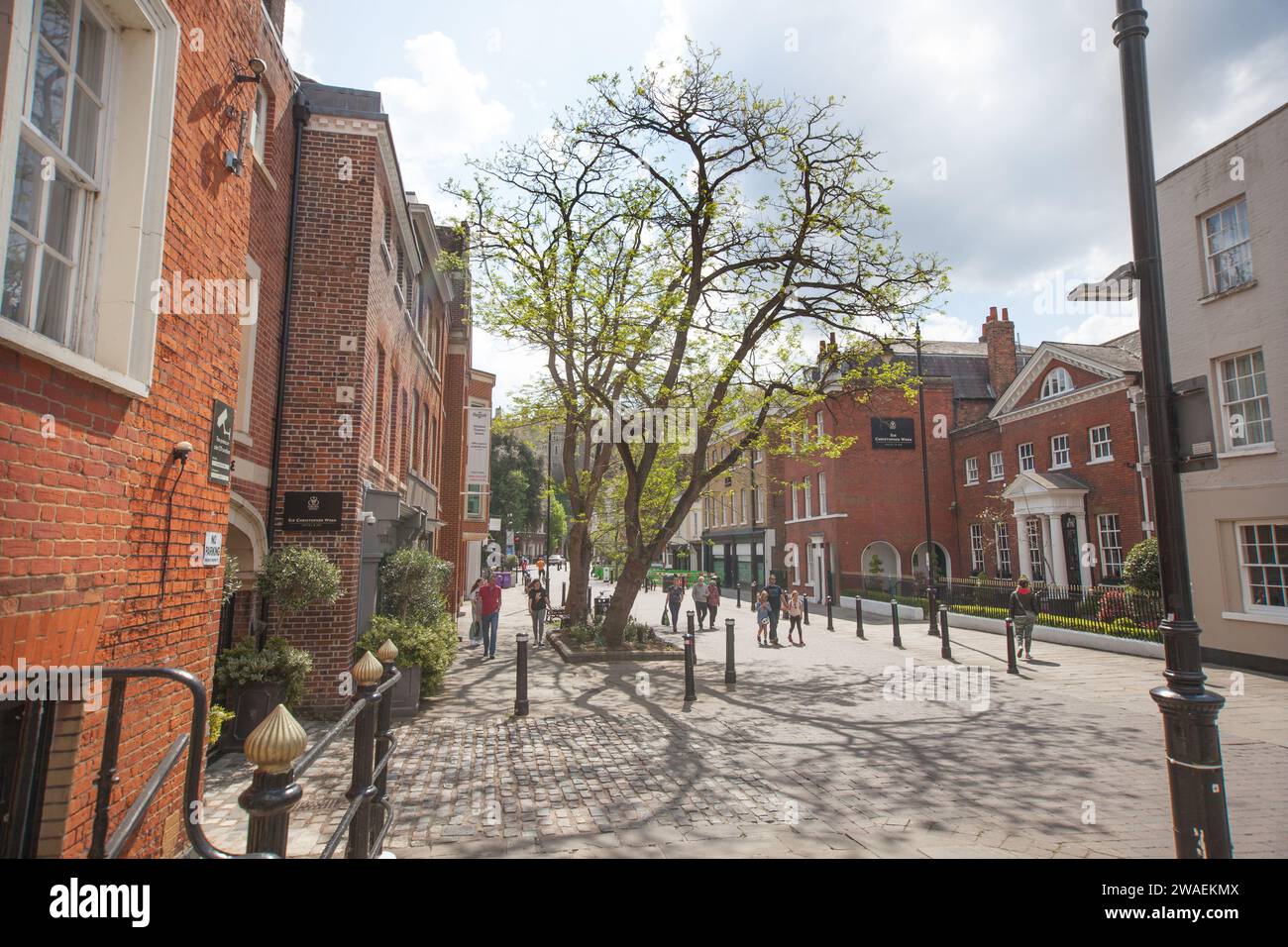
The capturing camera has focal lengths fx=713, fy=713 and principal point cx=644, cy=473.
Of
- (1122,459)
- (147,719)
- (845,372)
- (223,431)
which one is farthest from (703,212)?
(1122,459)

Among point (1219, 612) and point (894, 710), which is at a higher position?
point (1219, 612)

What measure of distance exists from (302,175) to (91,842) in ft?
30.2

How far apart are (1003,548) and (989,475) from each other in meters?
3.27

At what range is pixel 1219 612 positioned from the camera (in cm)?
1434

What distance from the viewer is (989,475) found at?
102 feet

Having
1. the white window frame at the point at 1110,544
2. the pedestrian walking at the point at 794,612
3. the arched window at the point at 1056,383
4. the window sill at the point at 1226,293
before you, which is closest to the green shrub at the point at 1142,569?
the white window frame at the point at 1110,544

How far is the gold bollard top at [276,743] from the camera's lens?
7.80ft

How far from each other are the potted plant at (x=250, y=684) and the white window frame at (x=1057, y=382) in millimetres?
26805

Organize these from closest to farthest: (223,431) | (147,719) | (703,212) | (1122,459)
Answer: (147,719), (223,431), (703,212), (1122,459)

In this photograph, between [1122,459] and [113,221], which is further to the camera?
[1122,459]

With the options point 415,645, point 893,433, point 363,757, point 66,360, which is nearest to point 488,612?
point 415,645

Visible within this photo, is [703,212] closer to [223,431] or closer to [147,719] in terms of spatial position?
[223,431]

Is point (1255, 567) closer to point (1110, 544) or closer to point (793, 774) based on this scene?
point (1110, 544)

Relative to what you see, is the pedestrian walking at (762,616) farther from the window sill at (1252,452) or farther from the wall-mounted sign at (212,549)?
the wall-mounted sign at (212,549)
